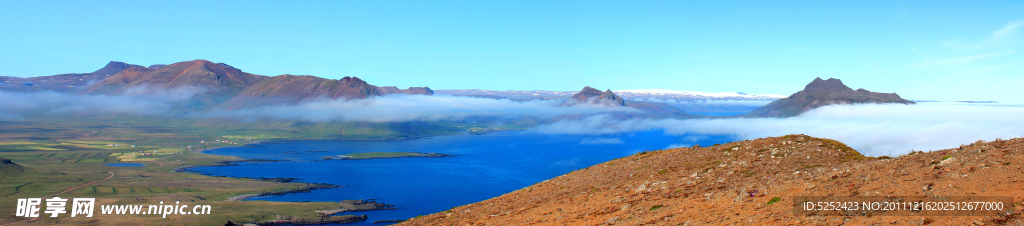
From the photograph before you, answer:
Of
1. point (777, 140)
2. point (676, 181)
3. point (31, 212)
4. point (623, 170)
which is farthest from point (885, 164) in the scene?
point (31, 212)

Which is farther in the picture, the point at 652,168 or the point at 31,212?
the point at 31,212

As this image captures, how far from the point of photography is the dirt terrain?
59.4 feet

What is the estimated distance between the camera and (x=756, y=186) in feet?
78.9

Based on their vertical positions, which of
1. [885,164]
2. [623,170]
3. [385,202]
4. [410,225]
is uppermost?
[885,164]

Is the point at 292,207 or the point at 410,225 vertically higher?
the point at 410,225

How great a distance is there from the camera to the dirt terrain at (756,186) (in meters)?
18.1

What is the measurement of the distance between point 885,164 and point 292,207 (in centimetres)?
16787

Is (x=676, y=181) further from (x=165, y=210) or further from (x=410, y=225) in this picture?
(x=165, y=210)

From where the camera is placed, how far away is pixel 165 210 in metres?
148

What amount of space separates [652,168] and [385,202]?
169813 mm

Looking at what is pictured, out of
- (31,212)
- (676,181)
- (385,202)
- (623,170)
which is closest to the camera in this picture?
(676,181)

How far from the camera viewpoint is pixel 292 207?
16188 centimetres

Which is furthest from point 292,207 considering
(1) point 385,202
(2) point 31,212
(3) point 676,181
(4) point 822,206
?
(4) point 822,206

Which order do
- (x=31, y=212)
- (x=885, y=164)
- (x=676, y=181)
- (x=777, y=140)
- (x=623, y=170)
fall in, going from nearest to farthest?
(x=885, y=164) < (x=676, y=181) < (x=777, y=140) < (x=623, y=170) < (x=31, y=212)
